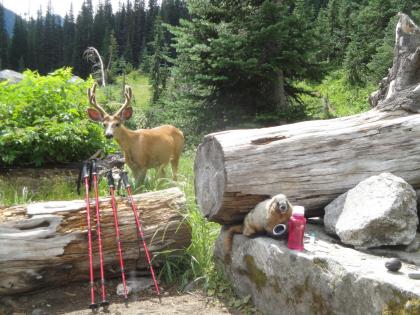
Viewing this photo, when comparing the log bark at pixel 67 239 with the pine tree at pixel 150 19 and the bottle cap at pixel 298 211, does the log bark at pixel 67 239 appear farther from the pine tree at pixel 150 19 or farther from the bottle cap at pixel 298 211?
the pine tree at pixel 150 19

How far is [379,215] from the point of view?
372 cm

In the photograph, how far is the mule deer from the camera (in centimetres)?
754

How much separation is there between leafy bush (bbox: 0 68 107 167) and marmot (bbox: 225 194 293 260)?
16.2 feet

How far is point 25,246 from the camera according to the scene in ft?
15.3

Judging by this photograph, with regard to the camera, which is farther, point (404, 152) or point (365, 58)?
point (365, 58)

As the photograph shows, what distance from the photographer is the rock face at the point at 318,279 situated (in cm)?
300

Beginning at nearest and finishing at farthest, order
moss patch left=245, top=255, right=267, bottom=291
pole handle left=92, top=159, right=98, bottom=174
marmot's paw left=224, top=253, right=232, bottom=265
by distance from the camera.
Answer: moss patch left=245, top=255, right=267, bottom=291 < marmot's paw left=224, top=253, right=232, bottom=265 < pole handle left=92, top=159, right=98, bottom=174

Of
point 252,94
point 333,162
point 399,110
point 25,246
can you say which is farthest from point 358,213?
point 252,94

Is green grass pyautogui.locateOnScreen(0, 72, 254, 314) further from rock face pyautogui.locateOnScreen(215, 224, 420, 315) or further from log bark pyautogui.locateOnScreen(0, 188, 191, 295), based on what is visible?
rock face pyautogui.locateOnScreen(215, 224, 420, 315)

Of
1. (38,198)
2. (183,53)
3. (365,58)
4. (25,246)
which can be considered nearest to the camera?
(25,246)

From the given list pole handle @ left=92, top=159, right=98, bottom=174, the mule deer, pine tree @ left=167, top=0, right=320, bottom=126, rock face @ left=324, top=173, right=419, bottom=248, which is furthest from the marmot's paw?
pine tree @ left=167, top=0, right=320, bottom=126

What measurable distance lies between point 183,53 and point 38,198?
20.0ft

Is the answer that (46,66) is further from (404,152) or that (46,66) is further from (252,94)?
(404,152)

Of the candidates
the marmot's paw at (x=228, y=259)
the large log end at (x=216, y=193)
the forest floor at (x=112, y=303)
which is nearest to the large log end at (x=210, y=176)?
the large log end at (x=216, y=193)
